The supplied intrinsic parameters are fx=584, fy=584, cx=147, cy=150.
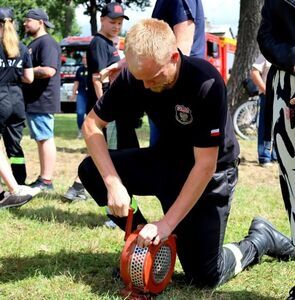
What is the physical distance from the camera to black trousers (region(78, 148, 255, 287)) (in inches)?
114

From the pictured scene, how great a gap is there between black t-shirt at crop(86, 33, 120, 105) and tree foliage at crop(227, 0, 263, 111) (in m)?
4.70

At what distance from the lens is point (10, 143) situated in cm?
522

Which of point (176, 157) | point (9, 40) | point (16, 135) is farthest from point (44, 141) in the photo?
point (176, 157)

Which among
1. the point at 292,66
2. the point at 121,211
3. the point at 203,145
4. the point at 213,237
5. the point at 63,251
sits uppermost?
the point at 292,66

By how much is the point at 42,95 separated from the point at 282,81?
3.38 metres

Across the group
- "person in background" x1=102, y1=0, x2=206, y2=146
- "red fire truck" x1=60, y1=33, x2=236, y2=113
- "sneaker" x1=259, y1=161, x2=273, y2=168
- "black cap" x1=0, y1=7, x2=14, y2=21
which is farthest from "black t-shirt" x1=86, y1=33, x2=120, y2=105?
"red fire truck" x1=60, y1=33, x2=236, y2=113

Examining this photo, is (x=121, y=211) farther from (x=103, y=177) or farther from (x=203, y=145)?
(x=203, y=145)

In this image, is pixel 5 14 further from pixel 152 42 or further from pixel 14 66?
pixel 152 42

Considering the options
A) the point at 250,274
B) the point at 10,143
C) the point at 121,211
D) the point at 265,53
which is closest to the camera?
the point at 265,53

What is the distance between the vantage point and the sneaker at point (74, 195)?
15.9 ft

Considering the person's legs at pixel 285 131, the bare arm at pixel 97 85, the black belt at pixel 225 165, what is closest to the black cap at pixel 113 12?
the bare arm at pixel 97 85

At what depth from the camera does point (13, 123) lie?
514 centimetres

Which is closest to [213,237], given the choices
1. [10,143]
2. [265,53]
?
[265,53]

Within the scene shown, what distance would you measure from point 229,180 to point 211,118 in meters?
0.50
